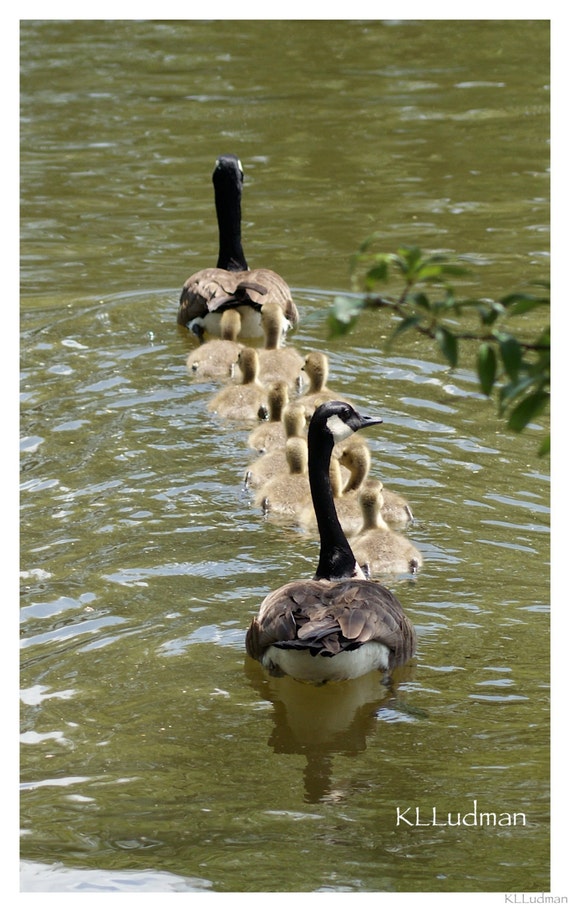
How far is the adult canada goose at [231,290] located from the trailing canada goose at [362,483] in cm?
322

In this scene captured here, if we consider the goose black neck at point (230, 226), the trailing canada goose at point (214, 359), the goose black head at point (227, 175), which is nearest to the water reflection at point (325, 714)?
the trailing canada goose at point (214, 359)

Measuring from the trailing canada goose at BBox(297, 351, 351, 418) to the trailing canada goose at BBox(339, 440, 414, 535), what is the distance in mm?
880

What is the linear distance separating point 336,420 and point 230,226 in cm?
607

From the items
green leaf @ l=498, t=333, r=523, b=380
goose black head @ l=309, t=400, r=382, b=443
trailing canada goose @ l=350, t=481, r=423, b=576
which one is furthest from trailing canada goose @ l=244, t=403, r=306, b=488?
green leaf @ l=498, t=333, r=523, b=380

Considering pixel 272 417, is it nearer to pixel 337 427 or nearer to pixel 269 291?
pixel 269 291

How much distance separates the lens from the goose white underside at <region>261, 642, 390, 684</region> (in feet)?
23.8

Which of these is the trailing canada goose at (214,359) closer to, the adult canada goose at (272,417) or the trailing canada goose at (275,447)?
the adult canada goose at (272,417)

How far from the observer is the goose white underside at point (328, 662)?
7.26 meters

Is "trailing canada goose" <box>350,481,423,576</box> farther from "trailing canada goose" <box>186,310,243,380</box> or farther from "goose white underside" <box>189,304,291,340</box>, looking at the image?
"goose white underside" <box>189,304,291,340</box>

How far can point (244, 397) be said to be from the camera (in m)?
11.3

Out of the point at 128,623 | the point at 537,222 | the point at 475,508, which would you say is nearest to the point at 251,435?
the point at 475,508

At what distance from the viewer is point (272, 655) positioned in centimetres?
741

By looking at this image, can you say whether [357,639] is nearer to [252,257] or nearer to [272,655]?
[272,655]

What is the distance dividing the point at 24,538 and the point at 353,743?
2.99 m
